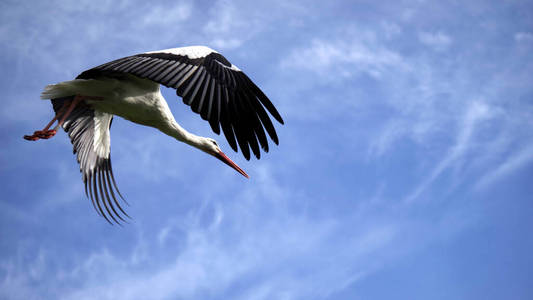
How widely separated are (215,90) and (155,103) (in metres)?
1.69

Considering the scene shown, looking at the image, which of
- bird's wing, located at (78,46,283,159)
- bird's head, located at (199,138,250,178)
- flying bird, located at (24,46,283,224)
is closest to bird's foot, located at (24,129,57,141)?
flying bird, located at (24,46,283,224)

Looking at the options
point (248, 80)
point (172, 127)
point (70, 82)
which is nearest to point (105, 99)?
point (70, 82)

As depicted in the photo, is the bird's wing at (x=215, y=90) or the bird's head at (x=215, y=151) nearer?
the bird's wing at (x=215, y=90)

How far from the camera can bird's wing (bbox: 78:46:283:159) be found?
20.9 feet

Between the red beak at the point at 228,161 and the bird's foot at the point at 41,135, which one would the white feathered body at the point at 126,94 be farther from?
the red beak at the point at 228,161

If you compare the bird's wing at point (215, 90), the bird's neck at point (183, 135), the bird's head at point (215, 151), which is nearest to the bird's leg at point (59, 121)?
the bird's neck at point (183, 135)

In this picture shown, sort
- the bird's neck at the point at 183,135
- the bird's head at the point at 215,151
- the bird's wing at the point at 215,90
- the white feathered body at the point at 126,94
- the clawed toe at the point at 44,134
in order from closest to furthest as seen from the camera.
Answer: the bird's wing at the point at 215,90, the white feathered body at the point at 126,94, the clawed toe at the point at 44,134, the bird's neck at the point at 183,135, the bird's head at the point at 215,151

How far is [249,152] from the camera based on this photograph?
658cm

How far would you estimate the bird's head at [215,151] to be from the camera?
9.35 meters

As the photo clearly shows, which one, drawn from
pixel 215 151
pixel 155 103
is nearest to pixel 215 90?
pixel 155 103

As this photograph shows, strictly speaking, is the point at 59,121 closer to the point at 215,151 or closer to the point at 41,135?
the point at 41,135

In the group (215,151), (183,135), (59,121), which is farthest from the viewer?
(215,151)

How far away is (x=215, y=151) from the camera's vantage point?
9477mm

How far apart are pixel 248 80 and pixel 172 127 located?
1.88 metres
